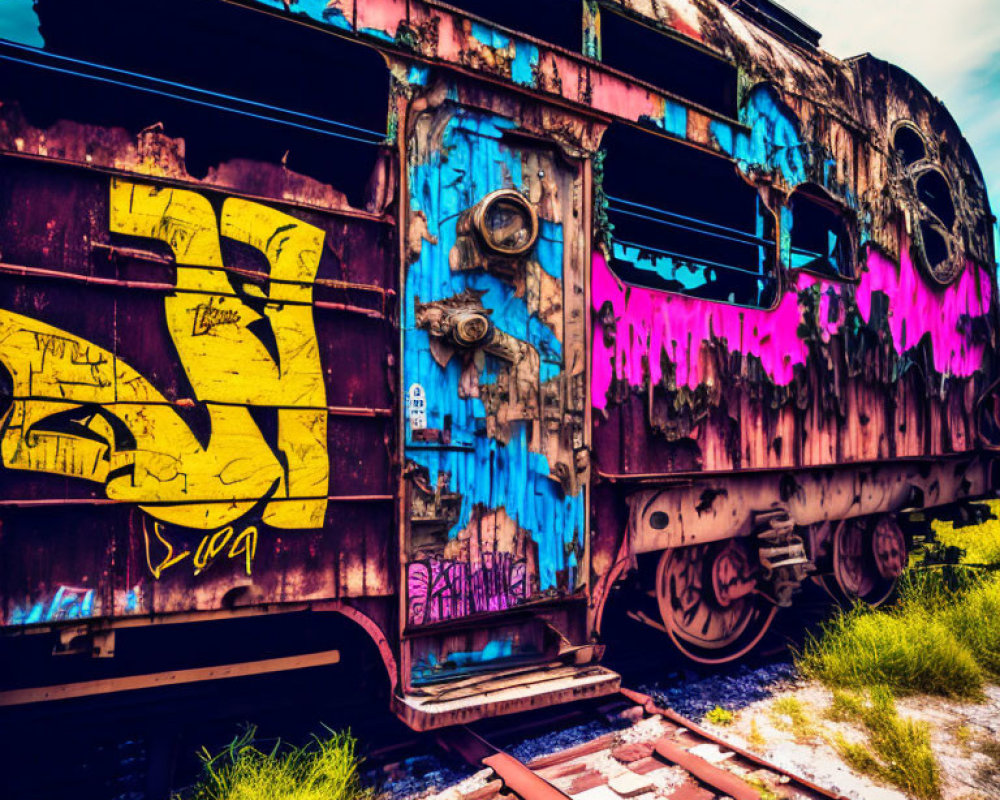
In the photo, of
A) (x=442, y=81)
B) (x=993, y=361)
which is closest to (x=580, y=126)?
(x=442, y=81)

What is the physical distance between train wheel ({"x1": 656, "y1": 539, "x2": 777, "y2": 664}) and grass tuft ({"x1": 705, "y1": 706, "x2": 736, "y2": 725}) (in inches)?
21.8

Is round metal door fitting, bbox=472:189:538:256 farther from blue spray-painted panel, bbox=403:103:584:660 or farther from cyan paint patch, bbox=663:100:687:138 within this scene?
cyan paint patch, bbox=663:100:687:138

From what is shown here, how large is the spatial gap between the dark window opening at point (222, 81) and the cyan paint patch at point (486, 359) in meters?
0.45

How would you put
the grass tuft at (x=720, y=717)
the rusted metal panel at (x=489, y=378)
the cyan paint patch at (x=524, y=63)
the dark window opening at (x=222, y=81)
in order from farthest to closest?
the grass tuft at (x=720, y=717) < the cyan paint patch at (x=524, y=63) < the dark window opening at (x=222, y=81) < the rusted metal panel at (x=489, y=378)

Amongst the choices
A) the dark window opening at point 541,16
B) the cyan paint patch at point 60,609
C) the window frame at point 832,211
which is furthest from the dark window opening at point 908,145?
the cyan paint patch at point 60,609

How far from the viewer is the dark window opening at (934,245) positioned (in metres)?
6.98

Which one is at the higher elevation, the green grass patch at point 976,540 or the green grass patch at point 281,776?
the green grass patch at point 976,540

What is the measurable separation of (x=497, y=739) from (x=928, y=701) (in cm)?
305

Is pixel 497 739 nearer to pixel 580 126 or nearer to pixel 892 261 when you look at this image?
pixel 580 126

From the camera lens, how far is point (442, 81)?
3555 mm

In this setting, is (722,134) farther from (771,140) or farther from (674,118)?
(771,140)

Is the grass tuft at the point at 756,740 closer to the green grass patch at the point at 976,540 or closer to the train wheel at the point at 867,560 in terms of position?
the train wheel at the point at 867,560

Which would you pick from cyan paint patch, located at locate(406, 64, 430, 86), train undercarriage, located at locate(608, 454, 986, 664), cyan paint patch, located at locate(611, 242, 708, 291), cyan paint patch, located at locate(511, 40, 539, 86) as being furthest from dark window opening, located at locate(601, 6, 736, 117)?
train undercarriage, located at locate(608, 454, 986, 664)

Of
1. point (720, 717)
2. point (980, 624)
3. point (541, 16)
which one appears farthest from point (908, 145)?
point (720, 717)
